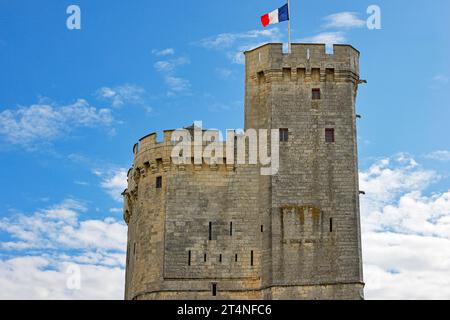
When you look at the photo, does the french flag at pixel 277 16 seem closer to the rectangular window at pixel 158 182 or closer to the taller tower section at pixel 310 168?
the taller tower section at pixel 310 168

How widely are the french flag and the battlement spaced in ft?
4.66

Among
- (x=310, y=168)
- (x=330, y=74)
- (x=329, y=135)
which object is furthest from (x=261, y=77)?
(x=310, y=168)

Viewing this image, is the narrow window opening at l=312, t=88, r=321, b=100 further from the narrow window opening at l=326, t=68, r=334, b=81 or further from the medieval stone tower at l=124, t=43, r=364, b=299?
the narrow window opening at l=326, t=68, r=334, b=81

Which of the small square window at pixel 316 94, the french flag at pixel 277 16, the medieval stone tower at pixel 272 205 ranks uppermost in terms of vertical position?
the french flag at pixel 277 16

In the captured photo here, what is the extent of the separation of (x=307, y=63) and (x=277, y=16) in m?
3.18

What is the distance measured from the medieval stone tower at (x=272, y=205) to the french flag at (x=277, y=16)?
1.54 metres

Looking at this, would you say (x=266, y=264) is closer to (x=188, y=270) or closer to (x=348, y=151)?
(x=188, y=270)

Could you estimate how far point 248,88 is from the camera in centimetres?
4784

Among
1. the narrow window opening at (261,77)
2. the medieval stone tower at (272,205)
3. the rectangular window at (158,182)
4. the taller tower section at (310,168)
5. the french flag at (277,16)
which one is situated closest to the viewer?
the taller tower section at (310,168)

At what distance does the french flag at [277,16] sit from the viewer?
47.8 metres

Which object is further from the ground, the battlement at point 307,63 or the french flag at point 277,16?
the french flag at point 277,16

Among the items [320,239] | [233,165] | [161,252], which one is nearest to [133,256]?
[161,252]

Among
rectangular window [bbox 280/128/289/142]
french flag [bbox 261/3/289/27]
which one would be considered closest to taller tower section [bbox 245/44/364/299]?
rectangular window [bbox 280/128/289/142]

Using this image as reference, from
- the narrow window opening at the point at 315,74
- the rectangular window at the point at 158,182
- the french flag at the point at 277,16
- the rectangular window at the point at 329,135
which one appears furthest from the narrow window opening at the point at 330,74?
the rectangular window at the point at 158,182
